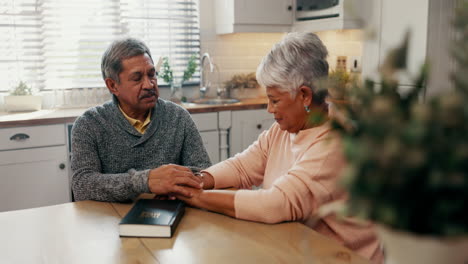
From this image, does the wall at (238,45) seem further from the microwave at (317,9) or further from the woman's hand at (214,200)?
the woman's hand at (214,200)

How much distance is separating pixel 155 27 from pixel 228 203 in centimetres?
A: 292

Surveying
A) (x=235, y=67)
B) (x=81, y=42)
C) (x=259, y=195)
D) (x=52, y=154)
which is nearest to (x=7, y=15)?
(x=81, y=42)

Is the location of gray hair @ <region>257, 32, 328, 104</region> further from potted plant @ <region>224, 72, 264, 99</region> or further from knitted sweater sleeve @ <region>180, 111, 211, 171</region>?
potted plant @ <region>224, 72, 264, 99</region>

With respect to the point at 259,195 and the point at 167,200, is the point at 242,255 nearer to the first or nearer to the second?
the point at 259,195

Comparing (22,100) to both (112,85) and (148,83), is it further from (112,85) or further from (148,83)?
(148,83)

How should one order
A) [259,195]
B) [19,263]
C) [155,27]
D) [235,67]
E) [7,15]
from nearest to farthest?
[19,263], [259,195], [7,15], [155,27], [235,67]

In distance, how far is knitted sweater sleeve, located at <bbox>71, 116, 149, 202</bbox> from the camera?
1727mm

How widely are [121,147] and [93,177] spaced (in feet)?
0.92

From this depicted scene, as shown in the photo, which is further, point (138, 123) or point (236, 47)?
point (236, 47)

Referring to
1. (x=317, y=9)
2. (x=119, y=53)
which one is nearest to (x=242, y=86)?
(x=317, y=9)

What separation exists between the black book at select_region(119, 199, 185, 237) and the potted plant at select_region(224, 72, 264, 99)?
2.82m

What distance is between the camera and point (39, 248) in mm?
1326

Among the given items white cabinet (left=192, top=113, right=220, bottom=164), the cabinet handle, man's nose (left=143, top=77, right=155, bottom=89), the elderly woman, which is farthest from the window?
the elderly woman

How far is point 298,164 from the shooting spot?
1560 millimetres
